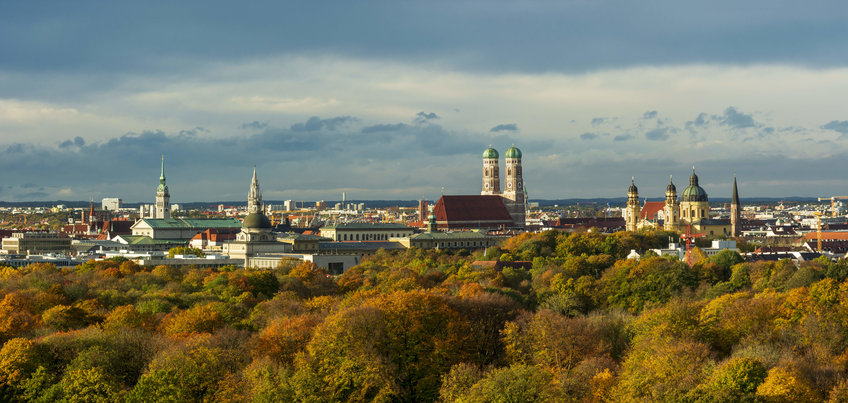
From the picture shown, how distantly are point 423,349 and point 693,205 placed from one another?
13951 cm

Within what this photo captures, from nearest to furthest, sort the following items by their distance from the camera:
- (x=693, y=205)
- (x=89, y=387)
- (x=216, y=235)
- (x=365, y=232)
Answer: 1. (x=89, y=387)
2. (x=365, y=232)
3. (x=216, y=235)
4. (x=693, y=205)

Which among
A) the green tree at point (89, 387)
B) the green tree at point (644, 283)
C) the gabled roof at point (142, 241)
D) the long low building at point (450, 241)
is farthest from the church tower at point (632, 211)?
the green tree at point (89, 387)

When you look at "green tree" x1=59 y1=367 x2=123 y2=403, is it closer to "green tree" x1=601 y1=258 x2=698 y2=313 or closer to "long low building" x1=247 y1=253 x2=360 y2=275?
"green tree" x1=601 y1=258 x2=698 y2=313

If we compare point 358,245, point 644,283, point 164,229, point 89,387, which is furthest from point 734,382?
point 164,229

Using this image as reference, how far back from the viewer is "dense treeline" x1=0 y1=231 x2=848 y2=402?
46.4m

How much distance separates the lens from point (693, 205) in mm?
189000

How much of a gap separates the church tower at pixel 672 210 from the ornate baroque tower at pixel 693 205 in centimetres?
162

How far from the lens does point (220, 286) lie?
90062 mm

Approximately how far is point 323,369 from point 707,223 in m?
146

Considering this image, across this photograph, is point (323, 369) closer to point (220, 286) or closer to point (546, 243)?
point (220, 286)

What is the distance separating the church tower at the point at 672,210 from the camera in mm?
184750

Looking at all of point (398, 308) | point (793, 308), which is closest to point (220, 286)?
point (398, 308)

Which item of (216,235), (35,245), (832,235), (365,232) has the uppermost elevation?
(365,232)

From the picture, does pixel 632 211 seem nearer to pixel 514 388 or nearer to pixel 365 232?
pixel 365 232
